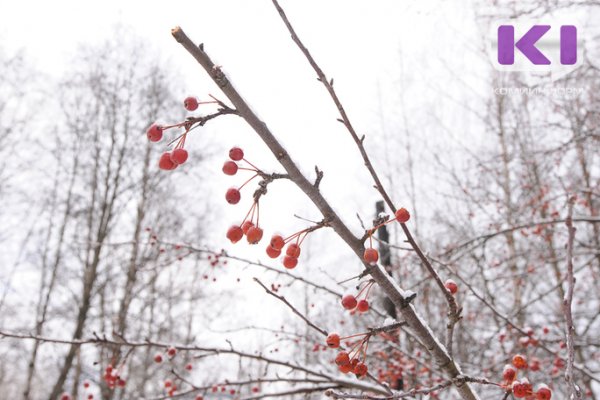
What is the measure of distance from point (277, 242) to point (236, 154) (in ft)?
0.82

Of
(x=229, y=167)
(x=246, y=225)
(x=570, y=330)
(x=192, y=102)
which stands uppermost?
(x=192, y=102)

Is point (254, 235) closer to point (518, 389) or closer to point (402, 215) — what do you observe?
point (402, 215)

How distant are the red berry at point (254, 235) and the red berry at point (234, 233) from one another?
7 centimetres

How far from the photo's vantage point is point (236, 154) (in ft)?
3.65

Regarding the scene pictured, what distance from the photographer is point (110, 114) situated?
902 centimetres

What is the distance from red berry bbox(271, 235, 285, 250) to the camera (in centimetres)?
110

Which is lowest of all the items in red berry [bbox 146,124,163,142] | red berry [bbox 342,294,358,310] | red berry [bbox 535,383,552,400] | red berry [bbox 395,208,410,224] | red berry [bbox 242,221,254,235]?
red berry [bbox 535,383,552,400]

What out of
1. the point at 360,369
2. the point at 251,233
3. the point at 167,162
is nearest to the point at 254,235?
the point at 251,233

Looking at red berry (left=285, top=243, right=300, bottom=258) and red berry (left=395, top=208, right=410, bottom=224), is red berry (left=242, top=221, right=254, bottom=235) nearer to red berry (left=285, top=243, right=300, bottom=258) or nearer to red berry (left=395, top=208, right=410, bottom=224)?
red berry (left=285, top=243, right=300, bottom=258)

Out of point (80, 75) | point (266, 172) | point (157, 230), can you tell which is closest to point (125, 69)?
point (80, 75)

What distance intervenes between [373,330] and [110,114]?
921 cm

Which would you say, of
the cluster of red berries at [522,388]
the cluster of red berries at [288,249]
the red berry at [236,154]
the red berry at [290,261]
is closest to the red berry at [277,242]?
the cluster of red berries at [288,249]

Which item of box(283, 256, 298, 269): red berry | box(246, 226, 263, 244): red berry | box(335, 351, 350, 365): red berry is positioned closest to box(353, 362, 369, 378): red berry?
box(335, 351, 350, 365): red berry

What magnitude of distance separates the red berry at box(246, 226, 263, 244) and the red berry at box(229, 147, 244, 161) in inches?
7.9
